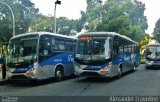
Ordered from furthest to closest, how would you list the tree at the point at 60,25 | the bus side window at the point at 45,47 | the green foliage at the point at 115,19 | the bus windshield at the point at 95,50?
the tree at the point at 60,25 < the green foliage at the point at 115,19 < the bus windshield at the point at 95,50 < the bus side window at the point at 45,47

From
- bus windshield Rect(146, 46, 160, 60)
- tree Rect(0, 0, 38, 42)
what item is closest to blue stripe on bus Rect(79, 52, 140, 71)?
bus windshield Rect(146, 46, 160, 60)

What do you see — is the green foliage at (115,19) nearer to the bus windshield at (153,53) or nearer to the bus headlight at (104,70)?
the bus windshield at (153,53)

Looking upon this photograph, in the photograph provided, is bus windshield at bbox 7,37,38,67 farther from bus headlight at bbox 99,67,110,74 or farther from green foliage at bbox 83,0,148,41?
green foliage at bbox 83,0,148,41

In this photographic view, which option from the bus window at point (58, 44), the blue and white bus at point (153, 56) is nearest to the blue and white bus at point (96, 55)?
the bus window at point (58, 44)

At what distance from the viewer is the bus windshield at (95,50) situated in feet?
53.4

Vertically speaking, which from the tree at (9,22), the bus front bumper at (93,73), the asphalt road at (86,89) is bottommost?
the asphalt road at (86,89)

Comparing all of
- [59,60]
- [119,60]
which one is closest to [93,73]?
[59,60]

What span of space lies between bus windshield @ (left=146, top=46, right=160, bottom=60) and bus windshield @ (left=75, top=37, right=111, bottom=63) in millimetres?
10797

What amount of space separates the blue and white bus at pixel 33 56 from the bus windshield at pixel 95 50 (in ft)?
5.16

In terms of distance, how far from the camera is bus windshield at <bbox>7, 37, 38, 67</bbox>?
15.6 m

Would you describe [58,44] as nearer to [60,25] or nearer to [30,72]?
[30,72]

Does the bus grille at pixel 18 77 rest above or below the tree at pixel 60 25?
below

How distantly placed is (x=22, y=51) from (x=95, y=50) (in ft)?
12.9

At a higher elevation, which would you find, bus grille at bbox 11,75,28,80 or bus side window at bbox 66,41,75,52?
bus side window at bbox 66,41,75,52
